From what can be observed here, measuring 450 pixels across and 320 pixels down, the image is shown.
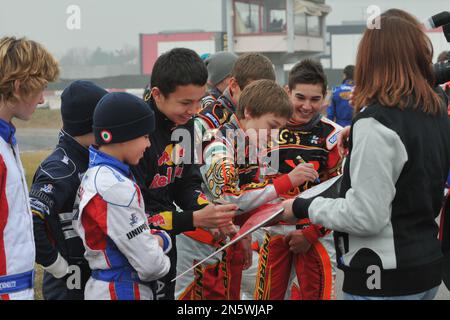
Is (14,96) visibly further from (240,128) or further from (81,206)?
(240,128)

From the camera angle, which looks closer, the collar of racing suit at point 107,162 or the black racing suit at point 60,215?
the collar of racing suit at point 107,162

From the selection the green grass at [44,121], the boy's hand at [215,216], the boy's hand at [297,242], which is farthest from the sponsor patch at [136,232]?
the green grass at [44,121]

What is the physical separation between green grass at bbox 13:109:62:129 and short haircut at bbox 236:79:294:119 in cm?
2574

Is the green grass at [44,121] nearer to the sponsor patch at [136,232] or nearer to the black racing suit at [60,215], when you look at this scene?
the black racing suit at [60,215]

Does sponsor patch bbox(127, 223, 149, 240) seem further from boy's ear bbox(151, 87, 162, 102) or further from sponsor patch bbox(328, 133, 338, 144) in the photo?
sponsor patch bbox(328, 133, 338, 144)

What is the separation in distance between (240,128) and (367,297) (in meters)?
1.48

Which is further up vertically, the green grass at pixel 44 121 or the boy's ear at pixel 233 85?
the boy's ear at pixel 233 85

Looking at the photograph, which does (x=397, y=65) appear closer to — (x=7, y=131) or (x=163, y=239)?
(x=163, y=239)

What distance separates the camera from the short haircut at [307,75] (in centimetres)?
439

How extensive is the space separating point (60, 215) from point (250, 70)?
1939 mm

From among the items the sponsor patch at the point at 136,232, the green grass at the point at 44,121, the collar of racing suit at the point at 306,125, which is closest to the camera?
the sponsor patch at the point at 136,232

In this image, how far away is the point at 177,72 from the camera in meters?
3.40

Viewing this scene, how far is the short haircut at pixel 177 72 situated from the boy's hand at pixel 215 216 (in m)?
0.67

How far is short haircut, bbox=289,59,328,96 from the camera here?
14.4ft
